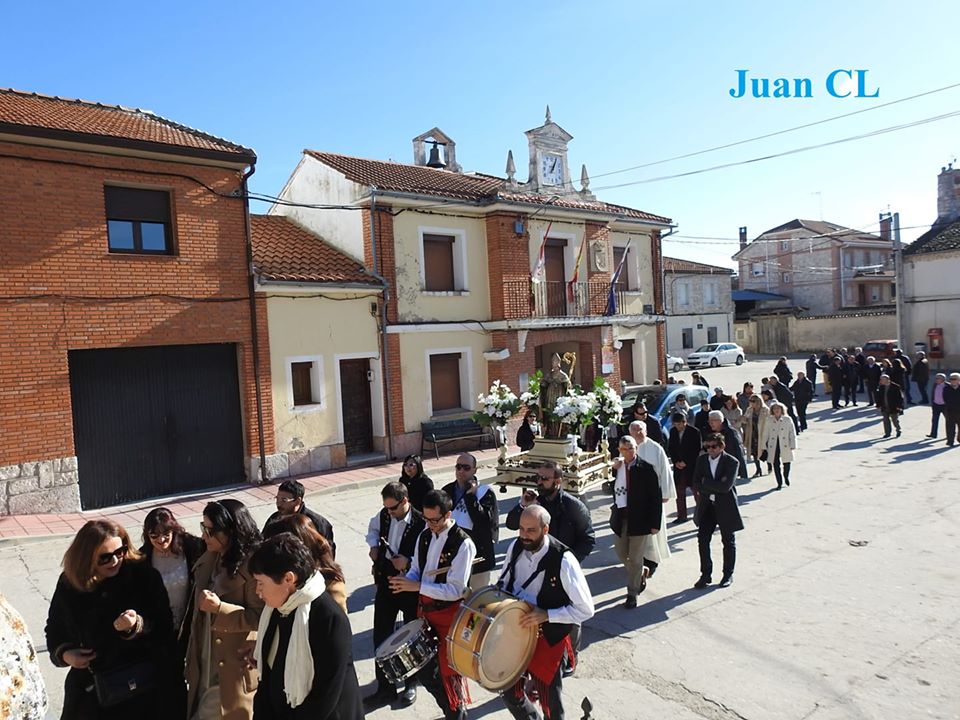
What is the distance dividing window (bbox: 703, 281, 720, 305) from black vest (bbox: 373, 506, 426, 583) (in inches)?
1626

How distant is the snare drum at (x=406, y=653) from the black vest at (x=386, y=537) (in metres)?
0.62

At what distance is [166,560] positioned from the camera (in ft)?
13.8

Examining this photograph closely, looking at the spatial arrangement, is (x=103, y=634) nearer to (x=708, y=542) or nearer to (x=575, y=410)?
(x=708, y=542)

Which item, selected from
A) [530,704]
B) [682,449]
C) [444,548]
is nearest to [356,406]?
[682,449]

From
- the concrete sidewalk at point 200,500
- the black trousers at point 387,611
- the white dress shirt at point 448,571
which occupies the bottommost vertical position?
the concrete sidewalk at point 200,500

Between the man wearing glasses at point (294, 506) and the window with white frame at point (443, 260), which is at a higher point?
the window with white frame at point (443, 260)

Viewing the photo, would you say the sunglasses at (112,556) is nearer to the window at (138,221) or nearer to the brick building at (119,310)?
the brick building at (119,310)

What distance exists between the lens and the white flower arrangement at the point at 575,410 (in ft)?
32.9

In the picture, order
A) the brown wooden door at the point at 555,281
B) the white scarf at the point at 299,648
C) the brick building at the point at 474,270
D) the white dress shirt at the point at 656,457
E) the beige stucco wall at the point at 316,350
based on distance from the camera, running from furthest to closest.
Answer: the brown wooden door at the point at 555,281 < the brick building at the point at 474,270 < the beige stucco wall at the point at 316,350 < the white dress shirt at the point at 656,457 < the white scarf at the point at 299,648

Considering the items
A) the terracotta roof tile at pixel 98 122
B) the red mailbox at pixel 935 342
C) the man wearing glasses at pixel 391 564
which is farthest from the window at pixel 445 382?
the red mailbox at pixel 935 342

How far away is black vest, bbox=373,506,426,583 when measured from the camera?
16.6 ft

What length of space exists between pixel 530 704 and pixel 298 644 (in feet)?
6.07

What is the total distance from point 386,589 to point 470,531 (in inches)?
45.8

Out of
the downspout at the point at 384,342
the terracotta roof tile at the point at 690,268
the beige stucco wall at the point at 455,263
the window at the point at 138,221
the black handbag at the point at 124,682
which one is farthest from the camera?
the terracotta roof tile at the point at 690,268
